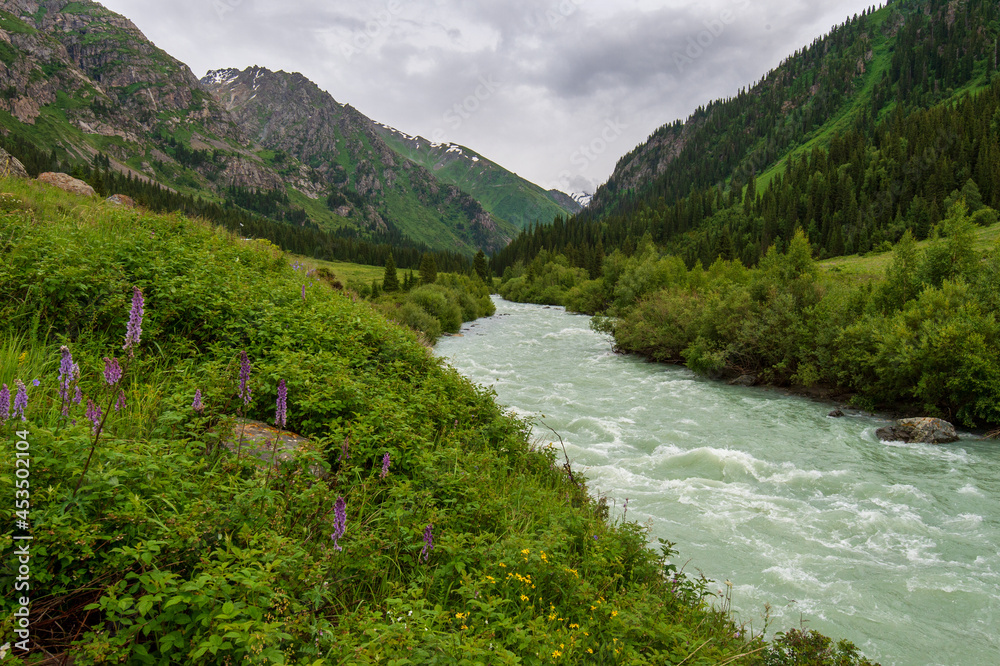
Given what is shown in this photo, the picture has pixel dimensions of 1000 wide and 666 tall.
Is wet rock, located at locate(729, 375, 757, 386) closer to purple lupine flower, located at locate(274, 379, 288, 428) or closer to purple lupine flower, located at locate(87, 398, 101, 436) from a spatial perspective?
purple lupine flower, located at locate(274, 379, 288, 428)

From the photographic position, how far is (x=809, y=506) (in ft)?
42.2

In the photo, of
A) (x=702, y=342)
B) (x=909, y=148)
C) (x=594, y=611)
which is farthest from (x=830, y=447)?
(x=909, y=148)

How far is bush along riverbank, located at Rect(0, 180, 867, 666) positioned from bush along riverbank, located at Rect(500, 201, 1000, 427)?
62.6ft

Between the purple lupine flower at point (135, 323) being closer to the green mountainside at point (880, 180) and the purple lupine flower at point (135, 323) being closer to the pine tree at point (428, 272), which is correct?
the pine tree at point (428, 272)

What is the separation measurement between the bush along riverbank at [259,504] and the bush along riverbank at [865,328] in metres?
19.1

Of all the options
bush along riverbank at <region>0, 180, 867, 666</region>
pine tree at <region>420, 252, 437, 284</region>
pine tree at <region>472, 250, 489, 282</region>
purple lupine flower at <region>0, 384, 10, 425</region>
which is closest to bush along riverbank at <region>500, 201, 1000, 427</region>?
bush along riverbank at <region>0, 180, 867, 666</region>

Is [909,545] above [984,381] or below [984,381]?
below

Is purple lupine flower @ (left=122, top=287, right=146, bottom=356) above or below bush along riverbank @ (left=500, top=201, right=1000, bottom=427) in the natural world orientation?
below

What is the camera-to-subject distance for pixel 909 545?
36.0ft

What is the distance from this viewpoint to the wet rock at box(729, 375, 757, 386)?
2766cm

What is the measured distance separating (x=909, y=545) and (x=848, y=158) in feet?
512

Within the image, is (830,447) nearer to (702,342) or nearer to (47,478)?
(702,342)

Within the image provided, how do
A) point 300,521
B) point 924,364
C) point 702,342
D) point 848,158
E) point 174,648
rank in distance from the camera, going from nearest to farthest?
point 174,648, point 300,521, point 924,364, point 702,342, point 848,158

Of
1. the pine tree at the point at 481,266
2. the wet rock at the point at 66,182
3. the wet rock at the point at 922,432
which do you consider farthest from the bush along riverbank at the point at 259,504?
the pine tree at the point at 481,266
